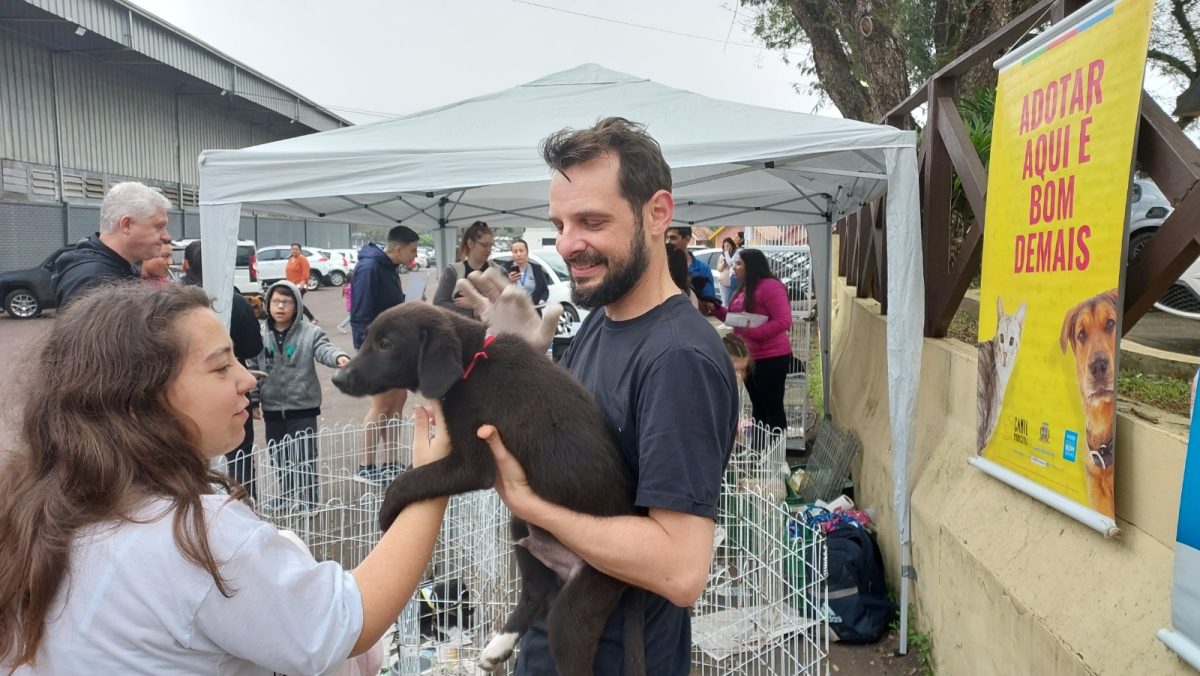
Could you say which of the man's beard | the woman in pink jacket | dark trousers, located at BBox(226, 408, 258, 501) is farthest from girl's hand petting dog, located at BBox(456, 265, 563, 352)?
the woman in pink jacket

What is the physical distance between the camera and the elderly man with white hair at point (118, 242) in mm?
4160

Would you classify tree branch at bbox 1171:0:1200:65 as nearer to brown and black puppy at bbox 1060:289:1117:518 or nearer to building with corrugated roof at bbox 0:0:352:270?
brown and black puppy at bbox 1060:289:1117:518

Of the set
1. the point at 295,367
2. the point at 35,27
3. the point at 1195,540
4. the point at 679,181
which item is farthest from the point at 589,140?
the point at 35,27

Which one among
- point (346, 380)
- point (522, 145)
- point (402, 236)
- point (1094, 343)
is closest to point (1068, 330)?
point (1094, 343)

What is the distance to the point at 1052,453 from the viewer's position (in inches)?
120

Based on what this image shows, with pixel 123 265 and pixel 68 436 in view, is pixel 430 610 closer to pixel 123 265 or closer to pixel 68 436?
pixel 123 265

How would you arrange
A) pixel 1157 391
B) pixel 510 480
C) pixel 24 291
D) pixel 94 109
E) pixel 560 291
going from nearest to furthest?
pixel 510 480, pixel 1157 391, pixel 560 291, pixel 24 291, pixel 94 109

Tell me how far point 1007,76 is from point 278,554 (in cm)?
396

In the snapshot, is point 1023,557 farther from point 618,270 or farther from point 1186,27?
point 1186,27

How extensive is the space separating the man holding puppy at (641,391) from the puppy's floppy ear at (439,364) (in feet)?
0.95

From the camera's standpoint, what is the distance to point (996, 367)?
364 centimetres

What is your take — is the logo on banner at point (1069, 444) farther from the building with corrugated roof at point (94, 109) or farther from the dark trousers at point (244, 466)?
the building with corrugated roof at point (94, 109)

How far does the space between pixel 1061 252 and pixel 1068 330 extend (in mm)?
344

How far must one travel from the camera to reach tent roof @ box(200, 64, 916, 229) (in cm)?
541
